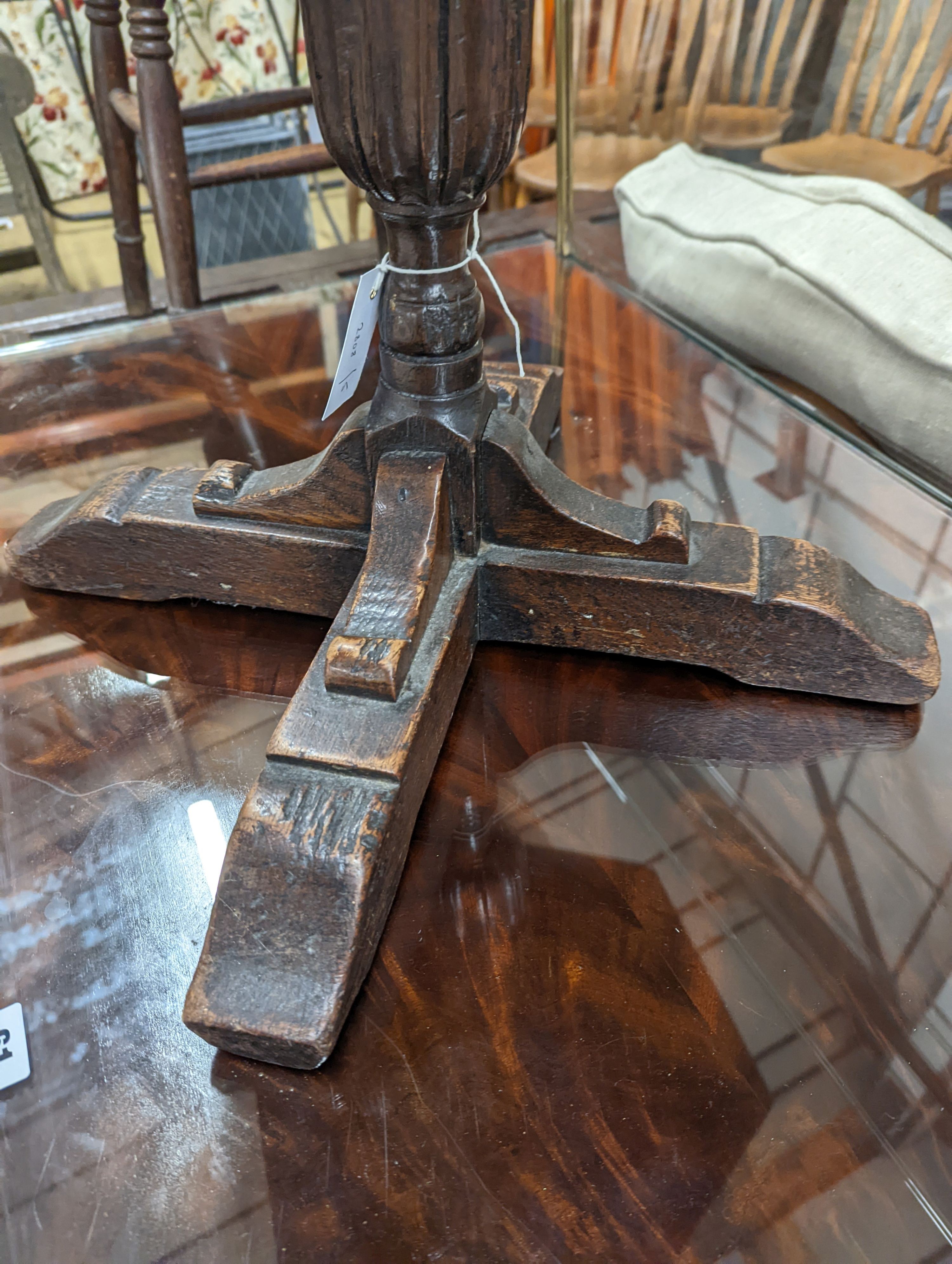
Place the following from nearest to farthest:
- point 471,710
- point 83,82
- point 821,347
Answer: point 471,710, point 821,347, point 83,82

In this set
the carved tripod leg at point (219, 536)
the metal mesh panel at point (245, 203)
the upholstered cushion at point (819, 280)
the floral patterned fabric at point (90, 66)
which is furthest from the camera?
the metal mesh panel at point (245, 203)

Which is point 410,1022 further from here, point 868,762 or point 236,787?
point 868,762

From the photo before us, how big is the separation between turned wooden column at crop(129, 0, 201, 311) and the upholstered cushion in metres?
0.54

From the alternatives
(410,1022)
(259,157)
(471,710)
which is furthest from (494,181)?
(259,157)

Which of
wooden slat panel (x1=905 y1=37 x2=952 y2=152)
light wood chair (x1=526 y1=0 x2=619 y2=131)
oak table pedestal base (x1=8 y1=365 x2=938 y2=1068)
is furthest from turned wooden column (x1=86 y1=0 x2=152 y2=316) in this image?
wooden slat panel (x1=905 y1=37 x2=952 y2=152)

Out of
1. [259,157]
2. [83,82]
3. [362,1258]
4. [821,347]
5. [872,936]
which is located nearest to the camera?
[362,1258]

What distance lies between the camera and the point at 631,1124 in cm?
43

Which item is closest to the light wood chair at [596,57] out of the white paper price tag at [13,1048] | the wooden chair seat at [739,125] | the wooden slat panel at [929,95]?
the wooden chair seat at [739,125]

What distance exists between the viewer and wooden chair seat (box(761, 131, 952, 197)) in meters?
0.94

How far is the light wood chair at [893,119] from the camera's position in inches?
35.9

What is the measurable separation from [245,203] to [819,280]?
5.77ft

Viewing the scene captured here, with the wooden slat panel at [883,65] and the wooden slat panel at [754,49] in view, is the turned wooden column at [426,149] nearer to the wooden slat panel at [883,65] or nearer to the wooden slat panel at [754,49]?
the wooden slat panel at [883,65]

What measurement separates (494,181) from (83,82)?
1934mm

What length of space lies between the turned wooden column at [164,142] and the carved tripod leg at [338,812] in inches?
25.7
